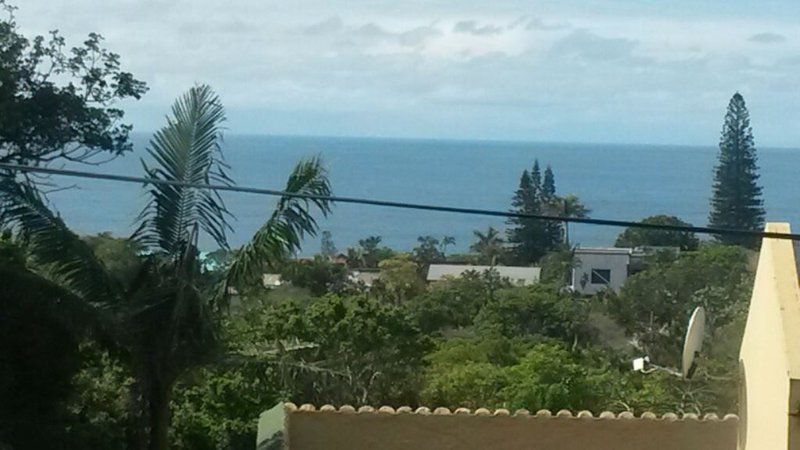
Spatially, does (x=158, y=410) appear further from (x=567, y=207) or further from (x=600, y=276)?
(x=567, y=207)

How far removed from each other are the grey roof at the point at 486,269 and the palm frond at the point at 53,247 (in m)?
8.09

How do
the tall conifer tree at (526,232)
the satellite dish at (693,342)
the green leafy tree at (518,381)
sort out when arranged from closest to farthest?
1. the satellite dish at (693,342)
2. the green leafy tree at (518,381)
3. the tall conifer tree at (526,232)

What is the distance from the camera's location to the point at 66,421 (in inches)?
295

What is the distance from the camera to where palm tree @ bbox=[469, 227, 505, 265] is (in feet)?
53.9

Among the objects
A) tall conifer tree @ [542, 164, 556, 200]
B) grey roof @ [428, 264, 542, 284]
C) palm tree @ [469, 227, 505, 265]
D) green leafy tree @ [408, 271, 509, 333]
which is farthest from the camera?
tall conifer tree @ [542, 164, 556, 200]

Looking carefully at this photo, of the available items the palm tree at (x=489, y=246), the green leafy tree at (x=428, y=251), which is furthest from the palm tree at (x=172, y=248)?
the palm tree at (x=489, y=246)

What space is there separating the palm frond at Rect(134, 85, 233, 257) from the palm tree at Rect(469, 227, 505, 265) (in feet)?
30.4

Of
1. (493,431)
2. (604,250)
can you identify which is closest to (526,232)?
(604,250)

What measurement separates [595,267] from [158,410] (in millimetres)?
8185

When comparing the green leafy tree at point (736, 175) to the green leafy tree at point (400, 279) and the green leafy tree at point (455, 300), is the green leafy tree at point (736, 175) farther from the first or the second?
the green leafy tree at point (400, 279)

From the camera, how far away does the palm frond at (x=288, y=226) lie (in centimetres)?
691

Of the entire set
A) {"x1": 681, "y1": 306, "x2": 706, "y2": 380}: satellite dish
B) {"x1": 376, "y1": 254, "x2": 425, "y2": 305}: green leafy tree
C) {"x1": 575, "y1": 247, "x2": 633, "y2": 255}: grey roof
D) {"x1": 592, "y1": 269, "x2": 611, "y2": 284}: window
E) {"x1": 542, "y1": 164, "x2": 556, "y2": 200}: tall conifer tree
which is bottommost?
{"x1": 376, "y1": 254, "x2": 425, "y2": 305}: green leafy tree

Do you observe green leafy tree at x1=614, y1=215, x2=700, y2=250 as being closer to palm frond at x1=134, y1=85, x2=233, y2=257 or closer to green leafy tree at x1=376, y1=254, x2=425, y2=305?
green leafy tree at x1=376, y1=254, x2=425, y2=305

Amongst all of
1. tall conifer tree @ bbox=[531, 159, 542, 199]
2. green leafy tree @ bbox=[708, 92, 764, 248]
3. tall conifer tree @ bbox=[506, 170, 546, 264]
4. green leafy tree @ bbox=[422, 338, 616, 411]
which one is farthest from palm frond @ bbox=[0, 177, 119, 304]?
tall conifer tree @ bbox=[531, 159, 542, 199]
